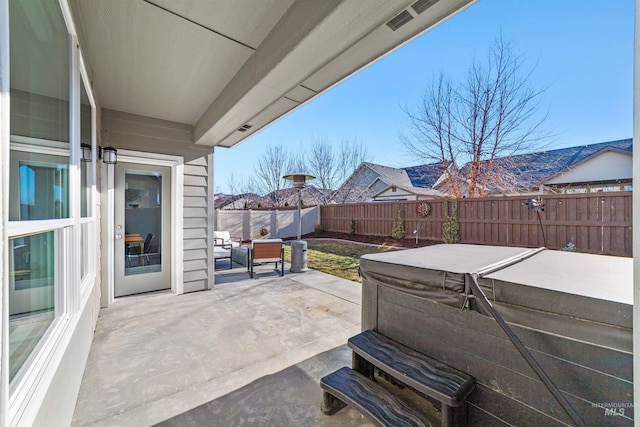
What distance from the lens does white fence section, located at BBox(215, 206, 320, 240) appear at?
11.4m

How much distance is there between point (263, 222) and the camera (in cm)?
1244

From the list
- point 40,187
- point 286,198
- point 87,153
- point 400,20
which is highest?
point 400,20

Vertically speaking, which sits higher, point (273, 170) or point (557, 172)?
point (273, 170)

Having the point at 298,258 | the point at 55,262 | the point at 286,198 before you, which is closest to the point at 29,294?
the point at 55,262

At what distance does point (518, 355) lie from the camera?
1.41 m

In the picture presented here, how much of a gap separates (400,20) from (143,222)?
4523mm

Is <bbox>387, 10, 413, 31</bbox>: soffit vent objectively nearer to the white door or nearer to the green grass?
the white door

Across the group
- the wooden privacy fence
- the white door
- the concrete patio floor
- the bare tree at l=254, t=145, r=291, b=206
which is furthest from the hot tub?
the bare tree at l=254, t=145, r=291, b=206

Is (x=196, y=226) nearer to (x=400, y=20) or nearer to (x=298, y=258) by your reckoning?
(x=298, y=258)

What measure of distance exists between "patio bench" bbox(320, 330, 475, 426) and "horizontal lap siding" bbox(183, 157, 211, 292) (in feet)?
11.4

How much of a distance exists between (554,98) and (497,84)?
189 cm

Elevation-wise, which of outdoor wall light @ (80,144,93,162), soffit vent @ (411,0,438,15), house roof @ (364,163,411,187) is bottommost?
outdoor wall light @ (80,144,93,162)

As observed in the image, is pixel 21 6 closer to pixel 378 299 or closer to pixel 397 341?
pixel 378 299

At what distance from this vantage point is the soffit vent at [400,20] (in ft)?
5.62
